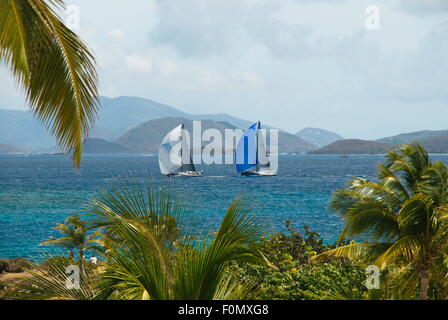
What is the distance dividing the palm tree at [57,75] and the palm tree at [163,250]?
1.96m

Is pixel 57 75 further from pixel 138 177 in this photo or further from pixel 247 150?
pixel 247 150

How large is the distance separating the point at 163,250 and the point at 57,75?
9.40 feet

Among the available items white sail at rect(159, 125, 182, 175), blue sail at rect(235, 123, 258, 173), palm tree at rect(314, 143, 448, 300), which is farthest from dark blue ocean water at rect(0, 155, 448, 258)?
palm tree at rect(314, 143, 448, 300)

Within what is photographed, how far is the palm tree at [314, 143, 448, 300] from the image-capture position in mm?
11469

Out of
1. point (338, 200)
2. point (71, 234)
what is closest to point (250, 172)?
point (71, 234)

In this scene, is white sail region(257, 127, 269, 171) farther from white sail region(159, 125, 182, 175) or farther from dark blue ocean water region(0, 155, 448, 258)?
white sail region(159, 125, 182, 175)

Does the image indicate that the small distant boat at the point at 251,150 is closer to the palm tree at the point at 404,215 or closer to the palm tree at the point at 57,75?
the palm tree at the point at 404,215

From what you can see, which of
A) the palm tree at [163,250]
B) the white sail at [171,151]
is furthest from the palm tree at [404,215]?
the white sail at [171,151]

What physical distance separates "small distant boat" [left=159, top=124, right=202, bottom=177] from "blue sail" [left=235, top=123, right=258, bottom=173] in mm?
8006

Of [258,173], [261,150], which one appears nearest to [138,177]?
[261,150]

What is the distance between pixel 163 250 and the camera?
4789 millimetres

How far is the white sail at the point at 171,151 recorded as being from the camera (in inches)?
3100
